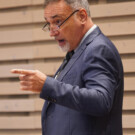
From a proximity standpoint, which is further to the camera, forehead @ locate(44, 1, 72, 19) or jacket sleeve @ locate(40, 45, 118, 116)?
forehead @ locate(44, 1, 72, 19)

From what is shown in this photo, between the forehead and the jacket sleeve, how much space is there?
0.34 meters

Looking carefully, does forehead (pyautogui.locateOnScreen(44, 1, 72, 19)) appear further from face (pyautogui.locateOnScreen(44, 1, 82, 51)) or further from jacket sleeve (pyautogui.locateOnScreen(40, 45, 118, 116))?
jacket sleeve (pyautogui.locateOnScreen(40, 45, 118, 116))

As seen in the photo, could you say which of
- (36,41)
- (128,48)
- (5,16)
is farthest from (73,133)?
(5,16)

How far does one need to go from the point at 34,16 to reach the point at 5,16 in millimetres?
377

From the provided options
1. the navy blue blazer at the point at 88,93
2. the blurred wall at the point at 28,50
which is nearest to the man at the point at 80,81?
the navy blue blazer at the point at 88,93

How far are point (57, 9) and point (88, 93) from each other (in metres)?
0.52

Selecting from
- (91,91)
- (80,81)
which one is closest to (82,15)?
(80,81)

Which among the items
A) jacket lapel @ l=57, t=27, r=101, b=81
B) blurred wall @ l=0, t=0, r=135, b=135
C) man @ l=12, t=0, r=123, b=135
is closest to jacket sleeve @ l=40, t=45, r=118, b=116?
man @ l=12, t=0, r=123, b=135

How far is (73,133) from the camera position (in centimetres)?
143

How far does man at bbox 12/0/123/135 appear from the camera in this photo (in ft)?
4.18

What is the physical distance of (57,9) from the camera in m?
1.54

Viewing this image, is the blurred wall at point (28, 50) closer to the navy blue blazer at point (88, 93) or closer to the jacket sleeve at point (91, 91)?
the navy blue blazer at point (88, 93)

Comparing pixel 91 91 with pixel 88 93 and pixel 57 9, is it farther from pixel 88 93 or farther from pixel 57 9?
pixel 57 9

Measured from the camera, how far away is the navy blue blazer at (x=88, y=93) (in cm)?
128
